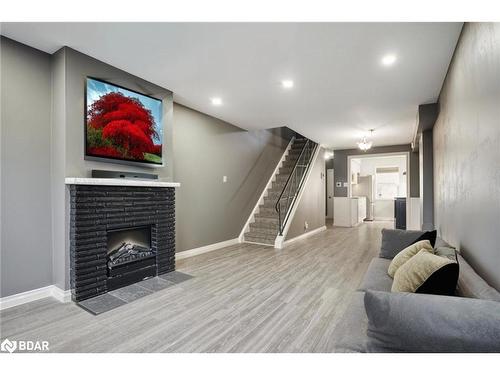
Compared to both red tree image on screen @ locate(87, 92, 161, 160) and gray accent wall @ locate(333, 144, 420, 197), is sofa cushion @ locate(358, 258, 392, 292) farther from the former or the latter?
gray accent wall @ locate(333, 144, 420, 197)

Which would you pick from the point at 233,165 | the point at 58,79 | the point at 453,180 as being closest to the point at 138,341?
the point at 58,79

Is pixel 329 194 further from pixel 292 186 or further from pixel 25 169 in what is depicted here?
pixel 25 169

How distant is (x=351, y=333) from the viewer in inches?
50.1

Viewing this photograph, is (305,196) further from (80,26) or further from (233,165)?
(80,26)

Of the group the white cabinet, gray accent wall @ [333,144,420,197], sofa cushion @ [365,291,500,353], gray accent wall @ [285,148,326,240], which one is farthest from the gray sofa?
the white cabinet

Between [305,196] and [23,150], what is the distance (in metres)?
5.44

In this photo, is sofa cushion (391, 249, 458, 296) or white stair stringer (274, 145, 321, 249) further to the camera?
white stair stringer (274, 145, 321, 249)

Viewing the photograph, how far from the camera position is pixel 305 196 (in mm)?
6406

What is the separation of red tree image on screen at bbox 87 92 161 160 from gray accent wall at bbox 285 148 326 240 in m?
3.63

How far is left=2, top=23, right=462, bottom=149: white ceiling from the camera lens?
7.52 ft

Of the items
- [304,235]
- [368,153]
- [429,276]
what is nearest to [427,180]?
[304,235]

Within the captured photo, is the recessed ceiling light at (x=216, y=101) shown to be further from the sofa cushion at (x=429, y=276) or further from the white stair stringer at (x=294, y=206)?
the sofa cushion at (x=429, y=276)

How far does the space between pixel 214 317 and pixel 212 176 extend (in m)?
3.04

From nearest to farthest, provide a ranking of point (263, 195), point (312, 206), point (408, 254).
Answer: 1. point (408, 254)
2. point (263, 195)
3. point (312, 206)
